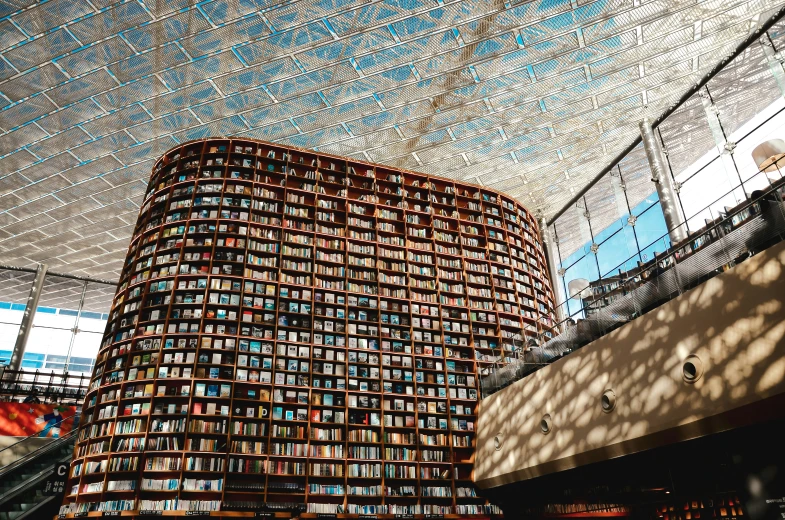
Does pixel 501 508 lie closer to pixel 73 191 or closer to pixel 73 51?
pixel 73 51

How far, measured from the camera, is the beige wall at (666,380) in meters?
4.55

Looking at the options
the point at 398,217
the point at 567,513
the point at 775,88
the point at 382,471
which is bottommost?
the point at 567,513

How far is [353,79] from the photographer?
33.9ft

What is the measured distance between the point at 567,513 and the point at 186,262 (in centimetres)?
696

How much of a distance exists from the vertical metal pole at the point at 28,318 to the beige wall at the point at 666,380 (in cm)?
1502

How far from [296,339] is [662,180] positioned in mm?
7729

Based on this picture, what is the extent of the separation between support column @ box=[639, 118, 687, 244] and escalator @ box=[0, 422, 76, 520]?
36.3ft

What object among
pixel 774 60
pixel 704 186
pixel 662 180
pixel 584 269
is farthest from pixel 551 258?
pixel 774 60

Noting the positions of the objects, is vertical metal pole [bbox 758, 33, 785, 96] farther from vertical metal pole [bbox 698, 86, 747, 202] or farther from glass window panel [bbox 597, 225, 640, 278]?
glass window panel [bbox 597, 225, 640, 278]

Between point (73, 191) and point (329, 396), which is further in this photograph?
point (73, 191)

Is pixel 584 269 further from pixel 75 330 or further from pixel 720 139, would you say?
pixel 75 330

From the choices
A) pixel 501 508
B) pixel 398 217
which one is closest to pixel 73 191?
pixel 398 217

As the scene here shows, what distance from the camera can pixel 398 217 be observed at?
35.3 feet

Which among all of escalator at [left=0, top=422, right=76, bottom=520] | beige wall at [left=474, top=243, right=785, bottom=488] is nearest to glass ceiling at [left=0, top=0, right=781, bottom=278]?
beige wall at [left=474, top=243, right=785, bottom=488]
